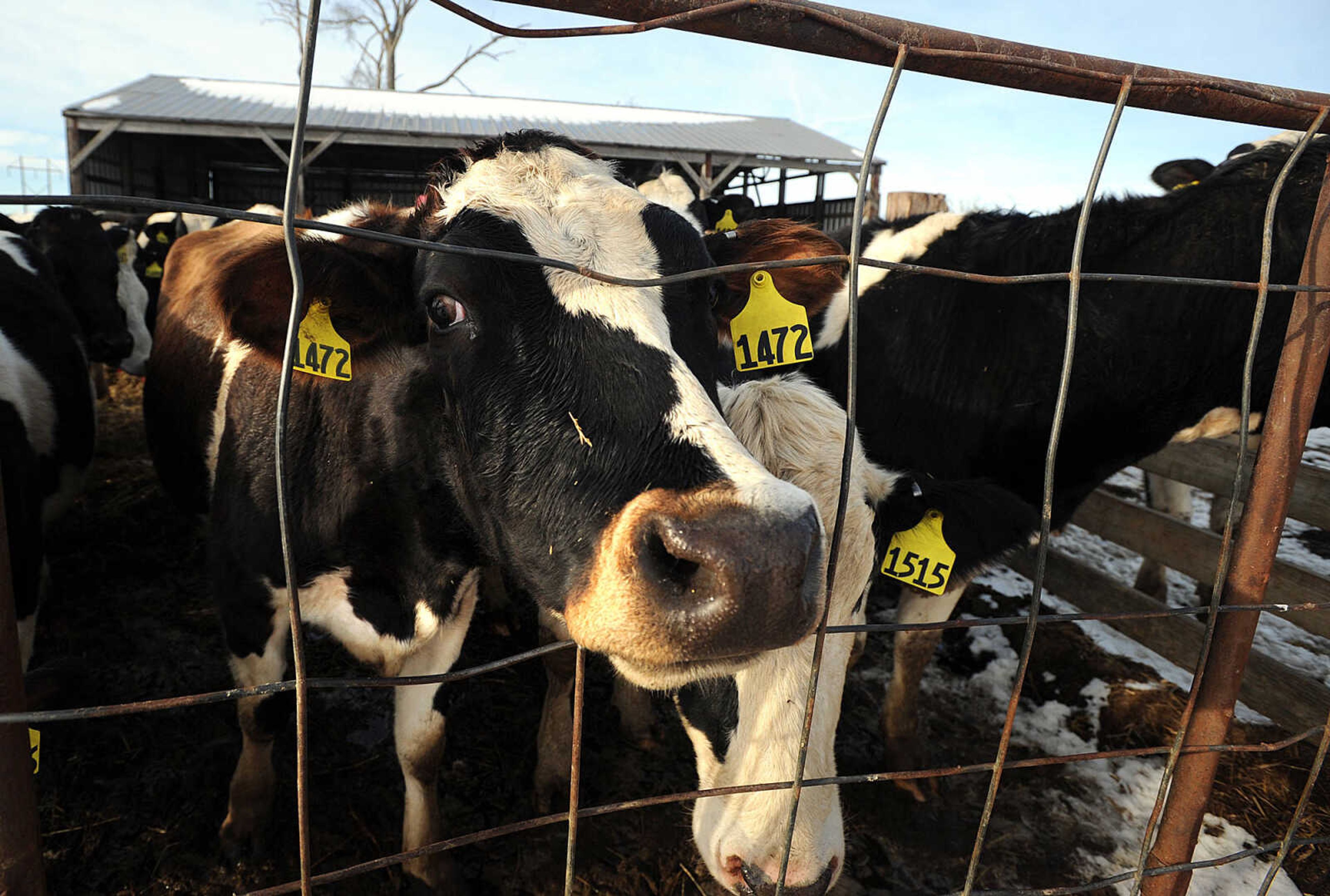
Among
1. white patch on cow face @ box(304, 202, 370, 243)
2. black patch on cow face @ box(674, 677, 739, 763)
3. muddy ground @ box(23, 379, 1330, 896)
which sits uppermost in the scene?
white patch on cow face @ box(304, 202, 370, 243)

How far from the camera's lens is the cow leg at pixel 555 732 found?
294 centimetres

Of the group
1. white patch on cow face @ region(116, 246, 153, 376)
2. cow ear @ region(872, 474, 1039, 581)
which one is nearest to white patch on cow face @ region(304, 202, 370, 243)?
cow ear @ region(872, 474, 1039, 581)

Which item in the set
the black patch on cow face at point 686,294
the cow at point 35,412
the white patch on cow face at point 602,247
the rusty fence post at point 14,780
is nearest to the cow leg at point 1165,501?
the black patch on cow face at point 686,294

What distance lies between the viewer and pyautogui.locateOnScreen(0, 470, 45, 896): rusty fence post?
1.00 m

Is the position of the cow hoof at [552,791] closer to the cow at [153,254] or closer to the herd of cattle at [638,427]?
the herd of cattle at [638,427]

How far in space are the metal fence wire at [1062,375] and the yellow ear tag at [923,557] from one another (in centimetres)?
45

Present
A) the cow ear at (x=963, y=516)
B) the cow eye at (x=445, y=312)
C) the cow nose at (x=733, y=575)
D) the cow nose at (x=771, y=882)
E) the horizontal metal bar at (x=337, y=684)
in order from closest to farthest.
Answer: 1. the horizontal metal bar at (x=337, y=684)
2. the cow nose at (x=733, y=575)
3. the cow eye at (x=445, y=312)
4. the cow nose at (x=771, y=882)
5. the cow ear at (x=963, y=516)

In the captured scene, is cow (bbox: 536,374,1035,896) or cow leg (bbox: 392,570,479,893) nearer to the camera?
cow (bbox: 536,374,1035,896)

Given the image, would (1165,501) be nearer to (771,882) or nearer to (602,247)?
(771,882)

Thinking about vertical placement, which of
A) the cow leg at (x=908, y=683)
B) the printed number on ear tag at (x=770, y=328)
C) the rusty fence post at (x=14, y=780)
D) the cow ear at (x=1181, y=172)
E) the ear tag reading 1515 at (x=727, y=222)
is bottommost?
the cow leg at (x=908, y=683)

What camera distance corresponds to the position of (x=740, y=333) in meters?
1.91

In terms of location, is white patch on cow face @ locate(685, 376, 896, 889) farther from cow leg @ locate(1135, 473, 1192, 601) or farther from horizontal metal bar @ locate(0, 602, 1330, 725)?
cow leg @ locate(1135, 473, 1192, 601)

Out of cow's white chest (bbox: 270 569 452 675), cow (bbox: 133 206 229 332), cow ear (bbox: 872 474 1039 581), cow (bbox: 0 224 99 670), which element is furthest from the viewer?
cow (bbox: 133 206 229 332)

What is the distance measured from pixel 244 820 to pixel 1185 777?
2.86m
